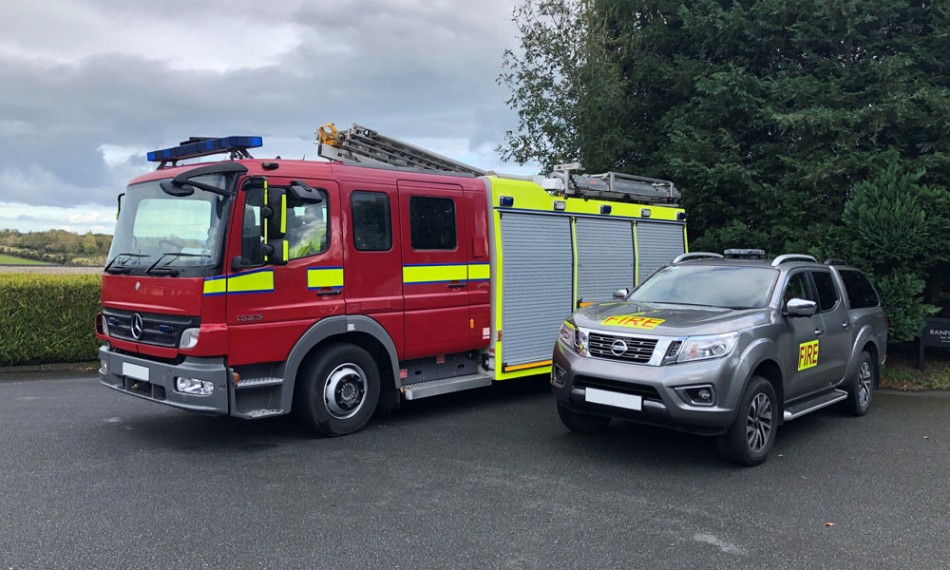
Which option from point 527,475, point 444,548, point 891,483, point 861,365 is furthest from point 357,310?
point 861,365

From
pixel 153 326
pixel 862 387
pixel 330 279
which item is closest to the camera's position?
pixel 153 326

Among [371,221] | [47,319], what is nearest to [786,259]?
[371,221]

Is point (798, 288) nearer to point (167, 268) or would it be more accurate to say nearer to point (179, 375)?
point (179, 375)

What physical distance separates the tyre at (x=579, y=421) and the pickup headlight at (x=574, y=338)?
633mm

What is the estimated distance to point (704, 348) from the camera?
18.6ft

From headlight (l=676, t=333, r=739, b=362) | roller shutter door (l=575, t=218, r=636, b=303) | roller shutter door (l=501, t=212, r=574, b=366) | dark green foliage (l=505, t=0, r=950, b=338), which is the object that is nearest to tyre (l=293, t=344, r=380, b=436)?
roller shutter door (l=501, t=212, r=574, b=366)

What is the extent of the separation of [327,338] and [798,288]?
469 cm

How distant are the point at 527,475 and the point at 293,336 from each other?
96.3 inches

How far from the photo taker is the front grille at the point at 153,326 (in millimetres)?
5991

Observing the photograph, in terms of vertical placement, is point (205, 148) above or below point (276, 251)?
above

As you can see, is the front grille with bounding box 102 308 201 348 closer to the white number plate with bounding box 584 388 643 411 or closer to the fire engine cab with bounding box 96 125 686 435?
the fire engine cab with bounding box 96 125 686 435

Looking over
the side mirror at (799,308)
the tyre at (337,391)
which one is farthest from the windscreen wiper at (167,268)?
the side mirror at (799,308)

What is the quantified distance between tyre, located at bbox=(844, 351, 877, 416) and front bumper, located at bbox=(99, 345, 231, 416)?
6641 millimetres

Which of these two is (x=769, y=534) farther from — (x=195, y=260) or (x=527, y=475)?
(x=195, y=260)
